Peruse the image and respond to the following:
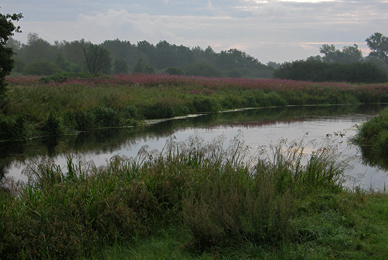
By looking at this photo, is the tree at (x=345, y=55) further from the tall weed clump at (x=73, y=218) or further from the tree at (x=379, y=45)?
the tall weed clump at (x=73, y=218)

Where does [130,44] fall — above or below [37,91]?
above

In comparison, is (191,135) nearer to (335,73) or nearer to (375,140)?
(375,140)

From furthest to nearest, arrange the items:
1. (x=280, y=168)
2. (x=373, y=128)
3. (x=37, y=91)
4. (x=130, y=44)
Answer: (x=130, y=44) → (x=37, y=91) → (x=373, y=128) → (x=280, y=168)

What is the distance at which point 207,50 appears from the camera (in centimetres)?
11294

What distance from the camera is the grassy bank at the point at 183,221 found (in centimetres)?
464

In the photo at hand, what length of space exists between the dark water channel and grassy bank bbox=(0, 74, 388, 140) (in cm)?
97

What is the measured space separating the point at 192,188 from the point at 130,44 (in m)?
97.6

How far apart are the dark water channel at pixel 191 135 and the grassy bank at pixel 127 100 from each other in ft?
3.19

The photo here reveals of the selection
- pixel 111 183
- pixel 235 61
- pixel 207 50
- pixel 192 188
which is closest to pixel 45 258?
pixel 111 183

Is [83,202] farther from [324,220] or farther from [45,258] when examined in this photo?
[324,220]

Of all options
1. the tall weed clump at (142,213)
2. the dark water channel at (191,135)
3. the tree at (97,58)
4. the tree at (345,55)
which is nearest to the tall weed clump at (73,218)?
the tall weed clump at (142,213)

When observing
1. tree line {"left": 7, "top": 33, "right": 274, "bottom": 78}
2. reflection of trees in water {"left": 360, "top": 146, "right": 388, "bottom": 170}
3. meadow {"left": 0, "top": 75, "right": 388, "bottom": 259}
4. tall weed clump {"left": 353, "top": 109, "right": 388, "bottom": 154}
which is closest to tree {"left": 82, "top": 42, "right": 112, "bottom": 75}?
tree line {"left": 7, "top": 33, "right": 274, "bottom": 78}

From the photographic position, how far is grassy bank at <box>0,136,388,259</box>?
464 centimetres

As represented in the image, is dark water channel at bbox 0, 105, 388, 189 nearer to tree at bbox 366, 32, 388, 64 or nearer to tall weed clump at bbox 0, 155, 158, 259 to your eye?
tall weed clump at bbox 0, 155, 158, 259
